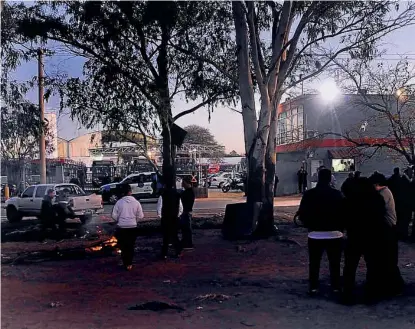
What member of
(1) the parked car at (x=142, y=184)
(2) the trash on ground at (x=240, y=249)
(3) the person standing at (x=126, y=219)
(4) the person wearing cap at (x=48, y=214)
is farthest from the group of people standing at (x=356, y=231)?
(1) the parked car at (x=142, y=184)

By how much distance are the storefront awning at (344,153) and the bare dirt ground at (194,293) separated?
635cm

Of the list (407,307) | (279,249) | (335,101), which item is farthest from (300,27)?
(407,307)

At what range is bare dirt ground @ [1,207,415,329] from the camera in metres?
6.77

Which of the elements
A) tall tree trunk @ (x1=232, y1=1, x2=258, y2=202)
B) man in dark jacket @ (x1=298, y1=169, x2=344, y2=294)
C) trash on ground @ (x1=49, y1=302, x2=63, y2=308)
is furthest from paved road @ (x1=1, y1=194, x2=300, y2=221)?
man in dark jacket @ (x1=298, y1=169, x2=344, y2=294)

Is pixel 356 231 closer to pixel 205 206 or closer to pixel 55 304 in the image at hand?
pixel 55 304

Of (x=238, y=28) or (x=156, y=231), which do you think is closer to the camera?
(x=238, y=28)

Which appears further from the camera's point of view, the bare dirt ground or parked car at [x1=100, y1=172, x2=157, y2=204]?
parked car at [x1=100, y1=172, x2=157, y2=204]

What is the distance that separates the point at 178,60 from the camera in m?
16.4

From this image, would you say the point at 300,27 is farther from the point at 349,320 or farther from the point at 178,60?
the point at 349,320

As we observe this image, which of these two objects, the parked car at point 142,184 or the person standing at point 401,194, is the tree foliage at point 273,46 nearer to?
the person standing at point 401,194

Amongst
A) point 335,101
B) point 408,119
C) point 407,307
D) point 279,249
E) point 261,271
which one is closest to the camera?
point 407,307

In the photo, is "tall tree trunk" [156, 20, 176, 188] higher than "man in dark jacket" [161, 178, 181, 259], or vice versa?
"tall tree trunk" [156, 20, 176, 188]

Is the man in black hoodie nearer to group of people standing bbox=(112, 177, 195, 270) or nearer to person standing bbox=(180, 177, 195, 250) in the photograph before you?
group of people standing bbox=(112, 177, 195, 270)

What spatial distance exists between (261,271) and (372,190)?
3.04 m
